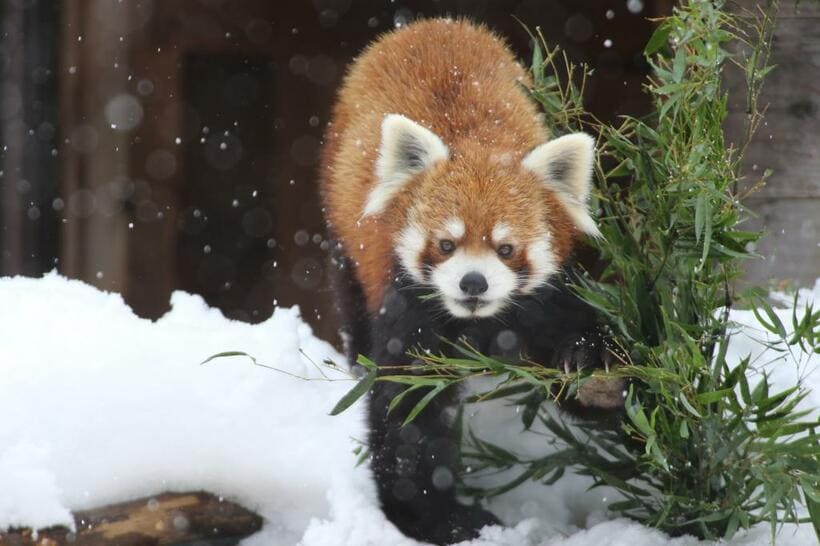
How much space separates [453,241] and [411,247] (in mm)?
130

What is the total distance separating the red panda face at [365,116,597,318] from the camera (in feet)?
7.91

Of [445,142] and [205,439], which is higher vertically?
[445,142]

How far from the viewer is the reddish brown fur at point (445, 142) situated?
8.20 ft

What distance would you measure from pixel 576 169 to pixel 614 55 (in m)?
2.08

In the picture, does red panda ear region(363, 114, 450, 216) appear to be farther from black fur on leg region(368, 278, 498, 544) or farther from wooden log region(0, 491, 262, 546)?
wooden log region(0, 491, 262, 546)

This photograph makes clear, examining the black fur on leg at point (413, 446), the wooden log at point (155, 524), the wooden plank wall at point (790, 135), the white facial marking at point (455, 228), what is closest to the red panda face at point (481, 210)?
the white facial marking at point (455, 228)

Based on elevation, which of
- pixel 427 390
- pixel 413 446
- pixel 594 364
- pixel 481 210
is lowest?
pixel 413 446

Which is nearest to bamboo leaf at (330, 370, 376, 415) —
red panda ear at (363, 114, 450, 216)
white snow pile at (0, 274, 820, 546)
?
white snow pile at (0, 274, 820, 546)

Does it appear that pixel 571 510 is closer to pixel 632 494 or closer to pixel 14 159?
pixel 632 494

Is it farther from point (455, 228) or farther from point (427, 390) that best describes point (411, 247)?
point (427, 390)

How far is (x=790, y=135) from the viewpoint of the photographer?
12.1 feet

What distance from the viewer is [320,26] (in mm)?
4785

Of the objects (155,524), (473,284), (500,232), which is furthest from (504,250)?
(155,524)

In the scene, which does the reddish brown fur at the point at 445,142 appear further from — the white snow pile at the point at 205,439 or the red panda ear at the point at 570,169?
the white snow pile at the point at 205,439
